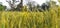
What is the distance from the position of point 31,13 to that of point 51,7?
0.27 m

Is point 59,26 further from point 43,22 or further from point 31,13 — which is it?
point 31,13

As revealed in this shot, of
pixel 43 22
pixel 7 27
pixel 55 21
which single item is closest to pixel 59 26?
Answer: pixel 55 21

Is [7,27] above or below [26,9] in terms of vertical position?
below

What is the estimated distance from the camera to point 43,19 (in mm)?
1912

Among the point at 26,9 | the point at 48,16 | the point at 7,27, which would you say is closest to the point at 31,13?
the point at 26,9

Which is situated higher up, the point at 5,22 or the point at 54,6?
the point at 54,6

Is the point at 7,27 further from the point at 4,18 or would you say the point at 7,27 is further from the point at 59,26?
the point at 59,26

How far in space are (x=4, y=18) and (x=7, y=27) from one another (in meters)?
0.12

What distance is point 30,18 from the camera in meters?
1.95

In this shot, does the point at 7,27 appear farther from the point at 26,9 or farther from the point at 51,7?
the point at 51,7

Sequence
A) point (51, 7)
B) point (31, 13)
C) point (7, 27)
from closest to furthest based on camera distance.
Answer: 1. point (7, 27)
2. point (51, 7)
3. point (31, 13)

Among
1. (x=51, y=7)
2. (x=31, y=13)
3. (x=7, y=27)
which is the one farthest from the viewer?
(x=31, y=13)

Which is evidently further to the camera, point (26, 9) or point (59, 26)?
point (26, 9)

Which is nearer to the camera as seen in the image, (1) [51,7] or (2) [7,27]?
(2) [7,27]
